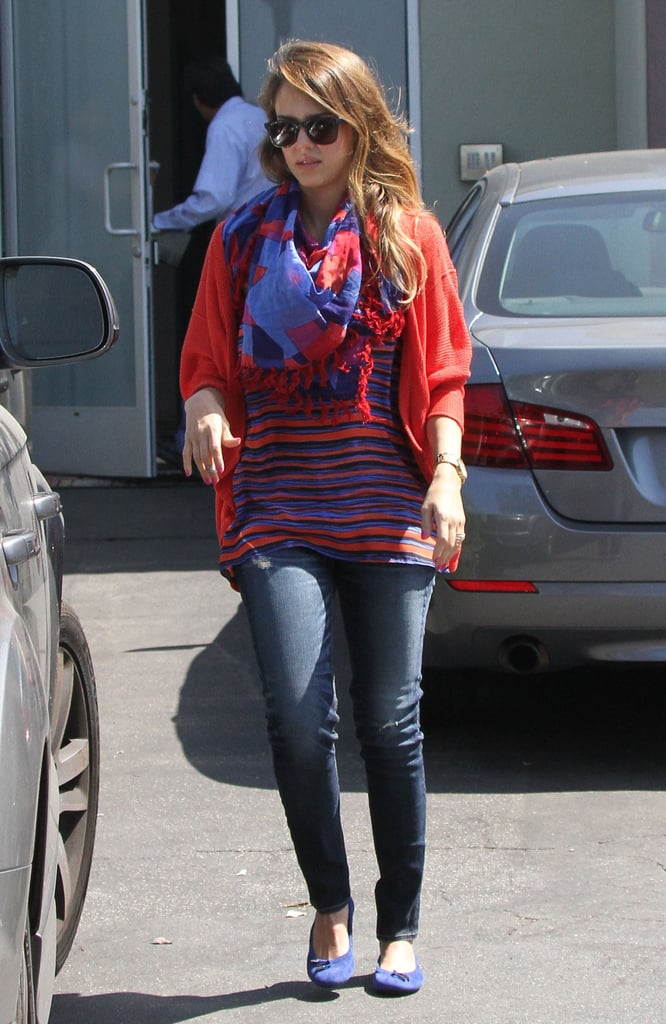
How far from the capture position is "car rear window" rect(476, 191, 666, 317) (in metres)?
4.55

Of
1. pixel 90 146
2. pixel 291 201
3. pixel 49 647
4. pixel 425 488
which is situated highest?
pixel 90 146

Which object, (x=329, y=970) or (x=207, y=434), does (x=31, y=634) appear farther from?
(x=329, y=970)

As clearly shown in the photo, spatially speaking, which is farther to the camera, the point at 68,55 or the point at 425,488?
the point at 68,55

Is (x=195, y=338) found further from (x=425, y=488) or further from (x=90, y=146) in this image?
(x=90, y=146)

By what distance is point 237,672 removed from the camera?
563 centimetres

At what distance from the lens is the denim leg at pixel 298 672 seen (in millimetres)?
2949

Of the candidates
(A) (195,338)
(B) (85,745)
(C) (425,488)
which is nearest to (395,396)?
(C) (425,488)

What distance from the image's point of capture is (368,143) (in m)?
3.01

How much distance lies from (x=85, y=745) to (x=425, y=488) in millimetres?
880

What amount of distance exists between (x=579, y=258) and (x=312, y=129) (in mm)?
1912

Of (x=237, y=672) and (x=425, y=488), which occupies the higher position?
(x=425, y=488)

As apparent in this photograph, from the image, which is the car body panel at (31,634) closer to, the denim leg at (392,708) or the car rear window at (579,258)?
the denim leg at (392,708)

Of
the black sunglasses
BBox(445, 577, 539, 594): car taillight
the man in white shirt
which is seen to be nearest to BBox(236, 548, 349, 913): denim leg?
the black sunglasses

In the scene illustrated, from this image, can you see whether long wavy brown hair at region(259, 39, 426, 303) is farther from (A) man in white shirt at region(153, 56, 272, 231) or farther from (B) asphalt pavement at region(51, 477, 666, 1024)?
(A) man in white shirt at region(153, 56, 272, 231)
